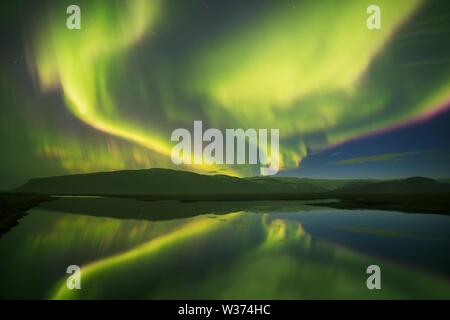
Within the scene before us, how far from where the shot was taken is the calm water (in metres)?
9.32

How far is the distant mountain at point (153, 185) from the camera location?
128875 mm

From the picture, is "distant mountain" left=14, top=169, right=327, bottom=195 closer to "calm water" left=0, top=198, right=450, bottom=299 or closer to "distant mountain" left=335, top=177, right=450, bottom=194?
"distant mountain" left=335, top=177, right=450, bottom=194

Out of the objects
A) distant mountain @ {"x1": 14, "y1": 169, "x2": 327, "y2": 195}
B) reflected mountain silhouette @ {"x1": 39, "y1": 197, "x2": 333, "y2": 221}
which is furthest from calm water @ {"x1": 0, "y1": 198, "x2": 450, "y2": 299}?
distant mountain @ {"x1": 14, "y1": 169, "x2": 327, "y2": 195}

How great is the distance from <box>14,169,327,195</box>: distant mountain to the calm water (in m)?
104

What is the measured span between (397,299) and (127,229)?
16.3 m

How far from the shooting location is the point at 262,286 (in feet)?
31.6

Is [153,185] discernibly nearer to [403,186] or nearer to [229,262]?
[403,186]

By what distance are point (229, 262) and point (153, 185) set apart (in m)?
140

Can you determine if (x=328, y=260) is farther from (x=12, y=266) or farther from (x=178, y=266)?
(x=12, y=266)

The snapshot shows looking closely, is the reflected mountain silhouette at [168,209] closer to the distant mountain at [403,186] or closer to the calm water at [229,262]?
the calm water at [229,262]

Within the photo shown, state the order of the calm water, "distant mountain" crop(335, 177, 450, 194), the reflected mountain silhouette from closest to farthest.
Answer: the calm water
the reflected mountain silhouette
"distant mountain" crop(335, 177, 450, 194)

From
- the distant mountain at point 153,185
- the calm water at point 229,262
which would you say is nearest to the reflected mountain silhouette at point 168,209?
the calm water at point 229,262
